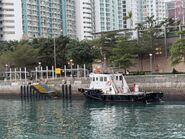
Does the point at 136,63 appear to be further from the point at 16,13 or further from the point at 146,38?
the point at 16,13

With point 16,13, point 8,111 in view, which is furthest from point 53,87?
point 16,13

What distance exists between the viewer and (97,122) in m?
41.3

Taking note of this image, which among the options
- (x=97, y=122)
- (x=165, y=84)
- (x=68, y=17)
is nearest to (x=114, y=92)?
(x=165, y=84)

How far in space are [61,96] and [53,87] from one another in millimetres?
2706

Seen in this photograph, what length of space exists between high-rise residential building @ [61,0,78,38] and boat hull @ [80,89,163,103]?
121 metres

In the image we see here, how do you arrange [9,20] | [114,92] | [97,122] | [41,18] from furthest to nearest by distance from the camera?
[41,18] < [9,20] < [114,92] < [97,122]

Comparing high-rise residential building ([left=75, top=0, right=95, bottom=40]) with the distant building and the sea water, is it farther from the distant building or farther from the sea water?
the sea water

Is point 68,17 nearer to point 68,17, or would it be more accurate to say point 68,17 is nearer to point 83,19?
Result: point 68,17

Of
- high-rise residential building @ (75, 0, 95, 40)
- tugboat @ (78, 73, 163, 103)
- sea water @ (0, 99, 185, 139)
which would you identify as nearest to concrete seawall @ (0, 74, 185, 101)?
tugboat @ (78, 73, 163, 103)

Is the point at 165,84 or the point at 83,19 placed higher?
the point at 83,19

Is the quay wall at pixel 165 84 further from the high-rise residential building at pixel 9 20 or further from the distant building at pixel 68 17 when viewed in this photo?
the distant building at pixel 68 17

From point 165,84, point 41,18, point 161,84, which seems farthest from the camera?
point 41,18

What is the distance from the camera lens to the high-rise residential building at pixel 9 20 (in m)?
157

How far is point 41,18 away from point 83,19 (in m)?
23.9
